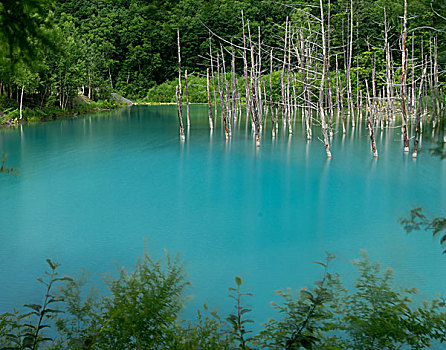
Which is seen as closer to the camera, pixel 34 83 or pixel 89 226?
pixel 89 226

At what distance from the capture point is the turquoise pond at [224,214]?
548 centimetres

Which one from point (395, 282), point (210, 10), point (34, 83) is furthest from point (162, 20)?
point (395, 282)

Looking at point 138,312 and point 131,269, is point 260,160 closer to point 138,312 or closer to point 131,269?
point 131,269

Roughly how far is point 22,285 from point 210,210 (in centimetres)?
388

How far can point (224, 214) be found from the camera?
802 centimetres

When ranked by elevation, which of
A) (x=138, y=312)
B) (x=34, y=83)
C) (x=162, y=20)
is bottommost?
(x=138, y=312)

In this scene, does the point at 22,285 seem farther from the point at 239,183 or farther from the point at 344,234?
the point at 239,183

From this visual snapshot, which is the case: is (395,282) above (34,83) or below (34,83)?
below

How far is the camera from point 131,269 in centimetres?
562

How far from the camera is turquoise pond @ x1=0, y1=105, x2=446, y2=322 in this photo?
548cm

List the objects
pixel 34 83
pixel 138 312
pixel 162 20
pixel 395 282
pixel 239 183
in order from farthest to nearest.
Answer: pixel 162 20 < pixel 34 83 < pixel 239 183 < pixel 395 282 < pixel 138 312

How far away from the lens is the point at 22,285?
5.20 m

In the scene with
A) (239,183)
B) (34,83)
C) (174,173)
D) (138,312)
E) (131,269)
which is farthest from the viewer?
(34,83)

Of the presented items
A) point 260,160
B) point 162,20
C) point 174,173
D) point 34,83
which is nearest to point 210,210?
point 174,173
